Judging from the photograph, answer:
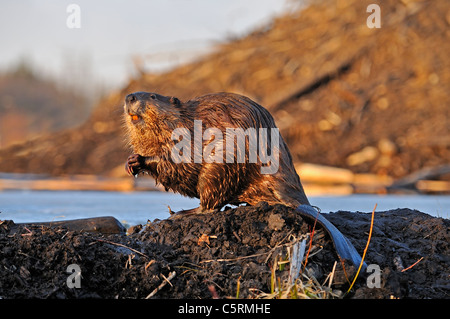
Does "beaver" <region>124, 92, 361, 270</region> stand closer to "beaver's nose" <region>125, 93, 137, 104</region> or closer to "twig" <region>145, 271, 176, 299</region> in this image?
"beaver's nose" <region>125, 93, 137, 104</region>

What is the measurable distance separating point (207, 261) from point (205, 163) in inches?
34.9

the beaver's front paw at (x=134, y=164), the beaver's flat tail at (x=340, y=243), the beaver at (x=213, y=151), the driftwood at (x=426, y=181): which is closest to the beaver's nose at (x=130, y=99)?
the beaver at (x=213, y=151)

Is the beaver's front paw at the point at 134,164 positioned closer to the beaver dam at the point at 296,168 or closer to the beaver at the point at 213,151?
the beaver at the point at 213,151

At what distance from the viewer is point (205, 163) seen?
3658 millimetres

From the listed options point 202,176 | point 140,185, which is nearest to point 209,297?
point 202,176

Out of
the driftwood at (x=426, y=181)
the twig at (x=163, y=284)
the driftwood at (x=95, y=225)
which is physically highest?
the driftwood at (x=426, y=181)

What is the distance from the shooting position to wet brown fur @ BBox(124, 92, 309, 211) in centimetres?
365

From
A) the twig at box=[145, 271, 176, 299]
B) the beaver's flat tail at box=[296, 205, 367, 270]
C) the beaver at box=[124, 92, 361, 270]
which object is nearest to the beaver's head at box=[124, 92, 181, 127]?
the beaver at box=[124, 92, 361, 270]

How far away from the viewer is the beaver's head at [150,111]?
3.82 m

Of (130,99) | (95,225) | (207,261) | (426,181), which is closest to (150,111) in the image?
(130,99)

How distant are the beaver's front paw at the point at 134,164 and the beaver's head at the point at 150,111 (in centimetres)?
21

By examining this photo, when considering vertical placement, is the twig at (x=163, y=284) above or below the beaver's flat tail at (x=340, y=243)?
below

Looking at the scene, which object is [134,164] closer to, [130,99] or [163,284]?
[130,99]

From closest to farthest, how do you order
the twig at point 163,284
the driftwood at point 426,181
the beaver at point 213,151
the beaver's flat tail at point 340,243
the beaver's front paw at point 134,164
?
the twig at point 163,284 → the beaver's flat tail at point 340,243 → the beaver at point 213,151 → the beaver's front paw at point 134,164 → the driftwood at point 426,181
